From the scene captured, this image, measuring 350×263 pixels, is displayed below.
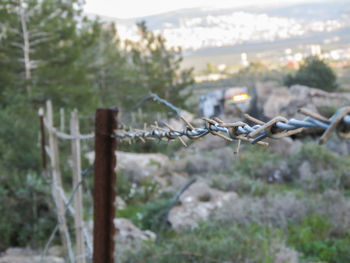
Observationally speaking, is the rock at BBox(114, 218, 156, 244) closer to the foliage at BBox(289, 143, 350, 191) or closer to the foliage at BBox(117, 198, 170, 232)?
the foliage at BBox(117, 198, 170, 232)

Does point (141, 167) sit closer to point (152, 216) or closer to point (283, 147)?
point (283, 147)

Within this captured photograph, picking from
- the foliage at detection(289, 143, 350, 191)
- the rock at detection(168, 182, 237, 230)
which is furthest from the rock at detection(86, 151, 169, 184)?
the foliage at detection(289, 143, 350, 191)

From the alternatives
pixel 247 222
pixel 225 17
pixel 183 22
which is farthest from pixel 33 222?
pixel 225 17

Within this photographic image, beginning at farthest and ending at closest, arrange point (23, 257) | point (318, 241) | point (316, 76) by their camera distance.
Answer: point (316, 76)
point (23, 257)
point (318, 241)

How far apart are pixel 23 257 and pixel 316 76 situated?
2314 centimetres

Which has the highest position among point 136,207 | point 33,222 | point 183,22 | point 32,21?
point 183,22

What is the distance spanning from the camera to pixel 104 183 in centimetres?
178

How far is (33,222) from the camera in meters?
5.76

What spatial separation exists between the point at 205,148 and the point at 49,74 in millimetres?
10298

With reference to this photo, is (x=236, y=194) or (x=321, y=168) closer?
(x=236, y=194)

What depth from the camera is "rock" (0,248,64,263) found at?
436 centimetres

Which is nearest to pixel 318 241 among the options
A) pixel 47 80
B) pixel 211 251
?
pixel 211 251

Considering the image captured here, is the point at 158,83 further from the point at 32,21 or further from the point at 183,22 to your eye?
the point at 183,22

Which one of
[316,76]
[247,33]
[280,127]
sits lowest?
[316,76]
